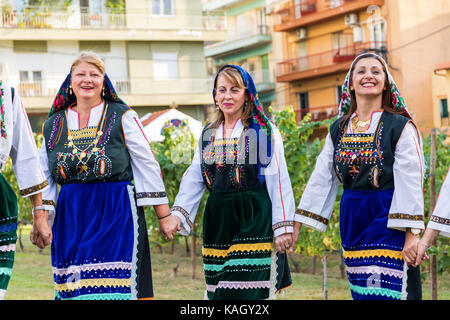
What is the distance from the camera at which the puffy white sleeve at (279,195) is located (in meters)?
4.92

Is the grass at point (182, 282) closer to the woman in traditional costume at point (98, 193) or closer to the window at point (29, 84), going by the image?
the woman in traditional costume at point (98, 193)

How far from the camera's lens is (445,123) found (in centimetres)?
1548

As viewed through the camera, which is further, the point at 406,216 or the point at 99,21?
the point at 99,21

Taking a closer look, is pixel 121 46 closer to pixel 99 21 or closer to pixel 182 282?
pixel 99 21

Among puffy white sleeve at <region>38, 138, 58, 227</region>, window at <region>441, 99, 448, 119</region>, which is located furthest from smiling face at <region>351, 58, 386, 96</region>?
window at <region>441, 99, 448, 119</region>

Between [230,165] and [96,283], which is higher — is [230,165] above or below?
above

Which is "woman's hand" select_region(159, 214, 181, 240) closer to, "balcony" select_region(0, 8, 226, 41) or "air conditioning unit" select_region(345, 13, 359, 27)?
"air conditioning unit" select_region(345, 13, 359, 27)

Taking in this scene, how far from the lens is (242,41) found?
103ft

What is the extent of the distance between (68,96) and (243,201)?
4.33 feet

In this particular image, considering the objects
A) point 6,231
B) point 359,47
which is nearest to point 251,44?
point 359,47

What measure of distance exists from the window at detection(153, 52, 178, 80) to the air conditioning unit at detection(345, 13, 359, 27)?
580 cm

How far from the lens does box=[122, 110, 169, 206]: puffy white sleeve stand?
4914 mm

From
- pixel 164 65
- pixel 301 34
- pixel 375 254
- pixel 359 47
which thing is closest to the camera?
pixel 375 254

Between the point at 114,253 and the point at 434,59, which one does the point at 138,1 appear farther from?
the point at 114,253
